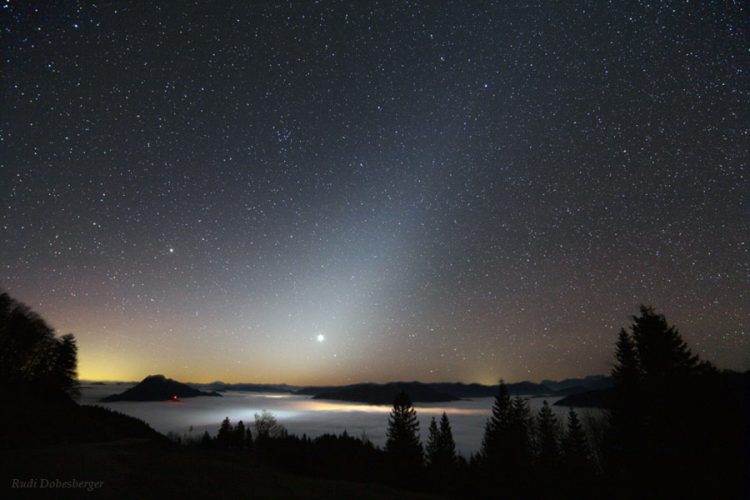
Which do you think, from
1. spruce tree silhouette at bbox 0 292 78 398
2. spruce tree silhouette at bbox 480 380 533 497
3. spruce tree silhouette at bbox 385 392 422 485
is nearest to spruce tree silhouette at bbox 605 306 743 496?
spruce tree silhouette at bbox 480 380 533 497

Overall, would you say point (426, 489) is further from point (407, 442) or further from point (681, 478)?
point (681, 478)

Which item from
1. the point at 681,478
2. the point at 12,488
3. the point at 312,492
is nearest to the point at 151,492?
the point at 12,488

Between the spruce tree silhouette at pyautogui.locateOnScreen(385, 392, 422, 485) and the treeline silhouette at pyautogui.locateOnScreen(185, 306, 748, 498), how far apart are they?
0.13 m

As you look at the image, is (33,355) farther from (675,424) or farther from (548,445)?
(548,445)

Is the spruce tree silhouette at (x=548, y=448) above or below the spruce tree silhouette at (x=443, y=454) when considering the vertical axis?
above

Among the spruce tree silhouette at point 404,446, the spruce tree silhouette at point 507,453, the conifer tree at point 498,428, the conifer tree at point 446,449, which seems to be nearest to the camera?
the spruce tree silhouette at point 507,453

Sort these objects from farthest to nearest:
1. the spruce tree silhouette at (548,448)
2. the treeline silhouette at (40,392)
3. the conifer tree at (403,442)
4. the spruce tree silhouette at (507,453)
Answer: the spruce tree silhouette at (548,448) → the conifer tree at (403,442) → the spruce tree silhouette at (507,453) → the treeline silhouette at (40,392)

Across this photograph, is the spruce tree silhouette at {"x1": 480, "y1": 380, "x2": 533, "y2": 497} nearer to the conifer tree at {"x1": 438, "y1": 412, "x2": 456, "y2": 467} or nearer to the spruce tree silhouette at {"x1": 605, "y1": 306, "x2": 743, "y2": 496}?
the conifer tree at {"x1": 438, "y1": 412, "x2": 456, "y2": 467}

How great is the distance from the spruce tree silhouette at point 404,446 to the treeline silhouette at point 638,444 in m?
0.13

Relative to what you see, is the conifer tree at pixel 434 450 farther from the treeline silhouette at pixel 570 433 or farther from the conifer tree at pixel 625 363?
the conifer tree at pixel 625 363

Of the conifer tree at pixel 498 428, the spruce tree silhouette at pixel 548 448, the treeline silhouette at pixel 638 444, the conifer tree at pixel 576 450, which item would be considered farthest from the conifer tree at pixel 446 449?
the conifer tree at pixel 576 450

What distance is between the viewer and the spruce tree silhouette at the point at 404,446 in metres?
49.5

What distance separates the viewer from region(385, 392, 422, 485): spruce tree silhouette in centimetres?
4950

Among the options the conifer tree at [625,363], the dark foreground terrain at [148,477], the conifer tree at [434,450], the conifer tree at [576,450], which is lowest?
the conifer tree at [434,450]
